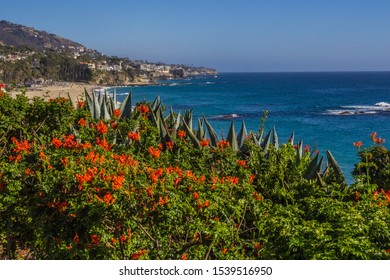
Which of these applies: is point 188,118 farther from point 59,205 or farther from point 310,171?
point 59,205

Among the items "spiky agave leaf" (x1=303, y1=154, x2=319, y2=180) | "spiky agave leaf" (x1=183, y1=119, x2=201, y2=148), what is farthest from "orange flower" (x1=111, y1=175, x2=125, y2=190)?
"spiky agave leaf" (x1=303, y1=154, x2=319, y2=180)

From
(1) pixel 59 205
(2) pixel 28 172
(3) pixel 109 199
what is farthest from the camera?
(2) pixel 28 172

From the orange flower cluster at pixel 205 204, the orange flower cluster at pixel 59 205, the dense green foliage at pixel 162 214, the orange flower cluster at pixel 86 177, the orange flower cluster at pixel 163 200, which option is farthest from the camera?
the orange flower cluster at pixel 59 205

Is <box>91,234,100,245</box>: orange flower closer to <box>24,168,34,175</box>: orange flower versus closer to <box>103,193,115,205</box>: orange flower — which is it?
<box>103,193,115,205</box>: orange flower

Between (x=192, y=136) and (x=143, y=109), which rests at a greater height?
(x=143, y=109)

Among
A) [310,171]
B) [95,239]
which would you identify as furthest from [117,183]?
[310,171]

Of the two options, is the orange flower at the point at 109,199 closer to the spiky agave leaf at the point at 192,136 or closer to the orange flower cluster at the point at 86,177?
the orange flower cluster at the point at 86,177

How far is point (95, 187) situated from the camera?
3357mm

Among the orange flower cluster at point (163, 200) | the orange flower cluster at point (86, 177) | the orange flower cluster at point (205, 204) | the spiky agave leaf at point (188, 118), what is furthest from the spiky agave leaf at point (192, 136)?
the orange flower cluster at point (163, 200)

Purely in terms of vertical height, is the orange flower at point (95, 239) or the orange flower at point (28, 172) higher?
the orange flower at point (28, 172)

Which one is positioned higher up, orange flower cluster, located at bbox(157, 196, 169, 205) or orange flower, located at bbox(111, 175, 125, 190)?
orange flower, located at bbox(111, 175, 125, 190)

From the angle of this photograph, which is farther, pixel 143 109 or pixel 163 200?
pixel 143 109

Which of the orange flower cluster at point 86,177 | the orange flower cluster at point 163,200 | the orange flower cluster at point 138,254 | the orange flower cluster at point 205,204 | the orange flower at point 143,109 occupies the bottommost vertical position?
the orange flower cluster at point 138,254
